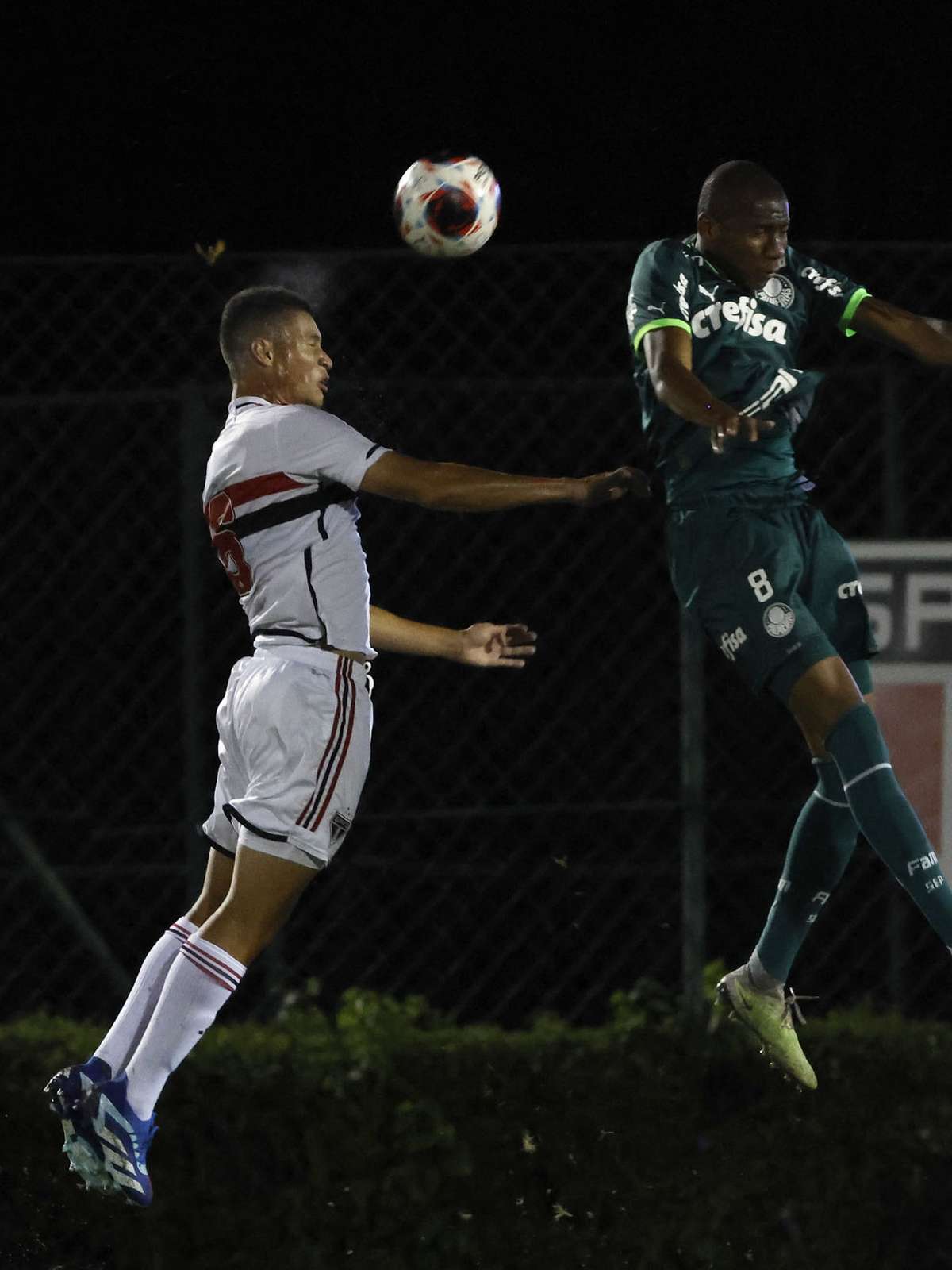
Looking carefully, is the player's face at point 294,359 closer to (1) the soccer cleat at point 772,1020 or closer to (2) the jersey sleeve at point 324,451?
(2) the jersey sleeve at point 324,451

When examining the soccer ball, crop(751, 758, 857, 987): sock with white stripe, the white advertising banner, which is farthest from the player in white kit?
the white advertising banner

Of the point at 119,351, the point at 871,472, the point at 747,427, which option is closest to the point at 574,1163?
the point at 747,427

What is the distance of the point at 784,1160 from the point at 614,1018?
1.87ft

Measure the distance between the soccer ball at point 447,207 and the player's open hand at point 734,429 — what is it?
0.98m

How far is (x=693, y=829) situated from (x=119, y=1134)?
178 centimetres

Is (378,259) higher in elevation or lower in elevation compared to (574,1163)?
higher

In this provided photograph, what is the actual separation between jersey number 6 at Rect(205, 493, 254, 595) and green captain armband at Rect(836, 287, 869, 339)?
170 centimetres

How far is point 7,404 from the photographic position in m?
5.61

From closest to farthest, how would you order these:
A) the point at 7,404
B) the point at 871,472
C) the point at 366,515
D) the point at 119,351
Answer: the point at 7,404
the point at 366,515
the point at 871,472
the point at 119,351

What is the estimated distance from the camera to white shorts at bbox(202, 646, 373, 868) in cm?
457

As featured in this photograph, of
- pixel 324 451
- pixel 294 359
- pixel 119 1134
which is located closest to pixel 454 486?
pixel 324 451

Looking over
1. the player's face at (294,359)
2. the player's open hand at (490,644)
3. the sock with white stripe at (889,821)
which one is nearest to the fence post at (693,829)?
the sock with white stripe at (889,821)

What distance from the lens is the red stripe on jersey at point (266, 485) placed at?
464 cm

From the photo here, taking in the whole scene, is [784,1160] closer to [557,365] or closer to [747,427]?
[747,427]
